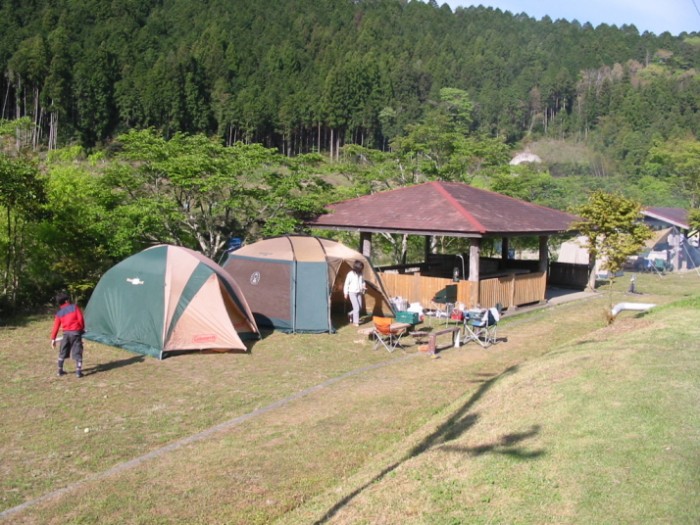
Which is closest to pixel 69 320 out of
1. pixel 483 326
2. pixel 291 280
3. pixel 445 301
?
pixel 291 280

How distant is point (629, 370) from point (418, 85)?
86361 mm

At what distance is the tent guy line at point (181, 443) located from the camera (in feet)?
18.0

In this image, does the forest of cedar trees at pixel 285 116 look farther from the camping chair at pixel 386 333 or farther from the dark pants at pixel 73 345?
the camping chair at pixel 386 333

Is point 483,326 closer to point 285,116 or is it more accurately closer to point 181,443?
point 181,443

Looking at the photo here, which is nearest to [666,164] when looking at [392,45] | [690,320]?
[392,45]

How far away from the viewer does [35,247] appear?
14.0 meters

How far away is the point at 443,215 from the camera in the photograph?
15.7 meters

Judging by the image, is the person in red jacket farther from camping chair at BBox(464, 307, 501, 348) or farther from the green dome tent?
camping chair at BBox(464, 307, 501, 348)

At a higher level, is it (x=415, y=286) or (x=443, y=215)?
(x=443, y=215)

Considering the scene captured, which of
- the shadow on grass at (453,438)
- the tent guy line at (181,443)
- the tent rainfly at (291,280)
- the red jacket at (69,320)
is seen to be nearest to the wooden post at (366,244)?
the tent rainfly at (291,280)

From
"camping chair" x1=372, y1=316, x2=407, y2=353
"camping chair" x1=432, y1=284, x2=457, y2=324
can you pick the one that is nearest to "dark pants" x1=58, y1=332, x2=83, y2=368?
"camping chair" x1=372, y1=316, x2=407, y2=353

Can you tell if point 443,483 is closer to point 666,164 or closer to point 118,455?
point 118,455

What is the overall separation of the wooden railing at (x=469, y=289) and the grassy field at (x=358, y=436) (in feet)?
13.0

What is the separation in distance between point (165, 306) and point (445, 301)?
6.55m
